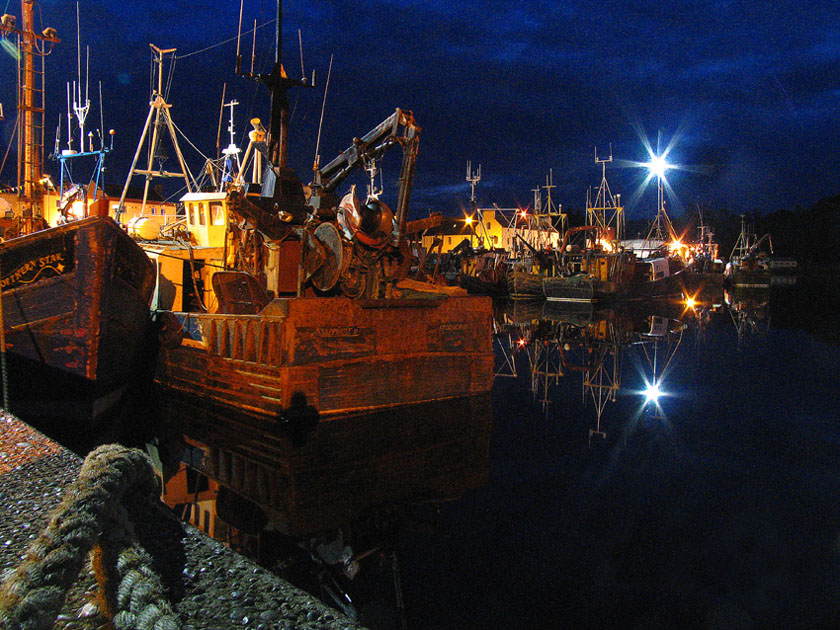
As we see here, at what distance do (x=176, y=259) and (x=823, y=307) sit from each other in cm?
3594

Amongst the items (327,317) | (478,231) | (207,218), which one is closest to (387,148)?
(327,317)

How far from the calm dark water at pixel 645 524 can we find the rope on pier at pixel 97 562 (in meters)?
2.88

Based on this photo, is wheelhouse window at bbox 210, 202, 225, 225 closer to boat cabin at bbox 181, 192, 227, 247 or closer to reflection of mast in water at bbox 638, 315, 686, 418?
boat cabin at bbox 181, 192, 227, 247

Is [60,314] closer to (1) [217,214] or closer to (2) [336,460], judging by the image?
(1) [217,214]

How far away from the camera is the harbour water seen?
4.63m

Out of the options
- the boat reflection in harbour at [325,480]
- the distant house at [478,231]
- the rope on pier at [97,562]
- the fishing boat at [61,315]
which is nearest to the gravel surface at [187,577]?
the rope on pier at [97,562]

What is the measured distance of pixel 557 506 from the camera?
654 centimetres

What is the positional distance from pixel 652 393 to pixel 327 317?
26.7 feet

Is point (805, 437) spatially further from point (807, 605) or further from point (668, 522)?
point (807, 605)

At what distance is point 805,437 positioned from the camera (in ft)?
30.6

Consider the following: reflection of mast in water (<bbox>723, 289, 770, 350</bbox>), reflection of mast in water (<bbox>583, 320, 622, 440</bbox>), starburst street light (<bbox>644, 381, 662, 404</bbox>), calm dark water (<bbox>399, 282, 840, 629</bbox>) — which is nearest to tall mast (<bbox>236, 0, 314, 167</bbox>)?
calm dark water (<bbox>399, 282, 840, 629</bbox>)

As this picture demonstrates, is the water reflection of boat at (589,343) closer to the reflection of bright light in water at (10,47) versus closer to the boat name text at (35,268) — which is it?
the boat name text at (35,268)

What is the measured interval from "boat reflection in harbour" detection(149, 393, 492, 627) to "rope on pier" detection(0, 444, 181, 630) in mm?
2819

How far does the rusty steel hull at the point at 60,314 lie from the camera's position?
858 cm
